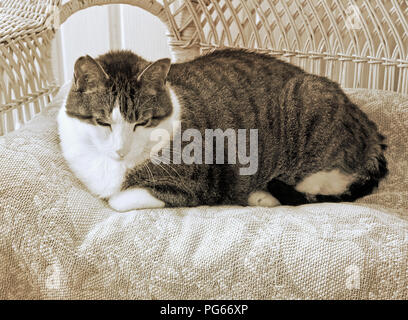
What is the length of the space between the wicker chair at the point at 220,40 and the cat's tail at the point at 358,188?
1.38 ft

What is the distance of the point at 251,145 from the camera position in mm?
1349

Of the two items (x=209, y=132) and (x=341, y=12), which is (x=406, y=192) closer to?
(x=209, y=132)

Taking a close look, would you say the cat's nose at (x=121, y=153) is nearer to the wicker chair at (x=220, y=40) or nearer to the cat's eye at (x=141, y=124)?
the cat's eye at (x=141, y=124)

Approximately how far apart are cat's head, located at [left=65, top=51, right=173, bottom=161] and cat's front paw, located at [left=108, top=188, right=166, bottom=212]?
0.10 m

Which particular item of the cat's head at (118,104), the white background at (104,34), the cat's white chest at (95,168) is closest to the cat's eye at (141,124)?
the cat's head at (118,104)

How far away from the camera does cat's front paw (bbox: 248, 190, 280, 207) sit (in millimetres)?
1301

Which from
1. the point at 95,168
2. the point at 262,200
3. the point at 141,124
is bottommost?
the point at 262,200

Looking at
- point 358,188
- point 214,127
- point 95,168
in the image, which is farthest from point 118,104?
point 358,188

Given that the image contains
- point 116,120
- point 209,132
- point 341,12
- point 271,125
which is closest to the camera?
point 116,120

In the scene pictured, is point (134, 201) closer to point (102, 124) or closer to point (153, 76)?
point (102, 124)

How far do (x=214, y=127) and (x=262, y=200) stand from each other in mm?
261

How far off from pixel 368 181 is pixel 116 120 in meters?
0.75

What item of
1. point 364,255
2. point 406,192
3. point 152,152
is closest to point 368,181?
point 406,192

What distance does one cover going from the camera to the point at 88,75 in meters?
1.09
